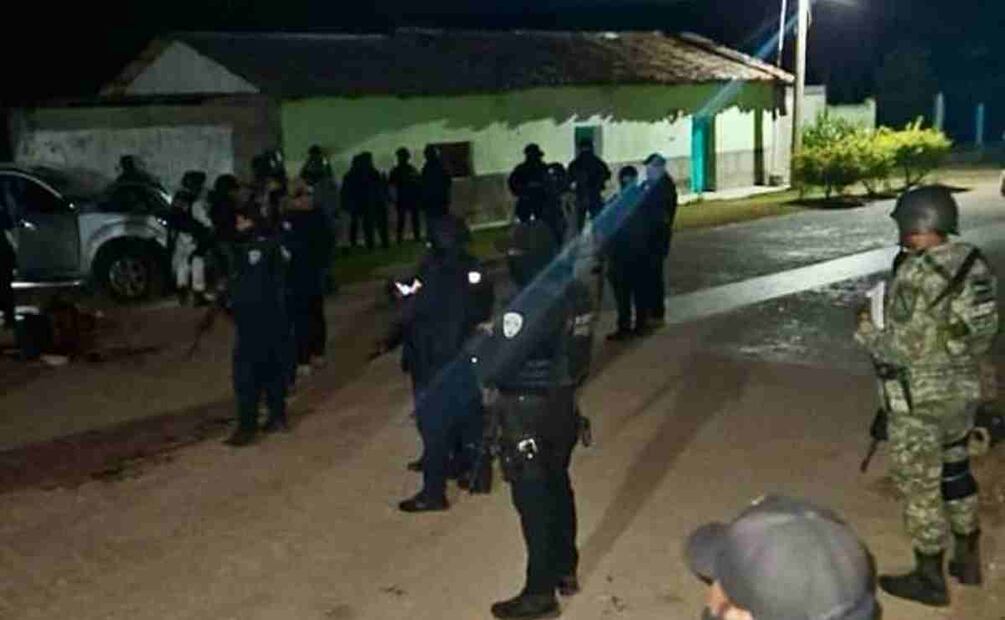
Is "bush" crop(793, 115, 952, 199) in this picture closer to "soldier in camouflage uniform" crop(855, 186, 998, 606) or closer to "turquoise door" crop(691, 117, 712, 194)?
"turquoise door" crop(691, 117, 712, 194)

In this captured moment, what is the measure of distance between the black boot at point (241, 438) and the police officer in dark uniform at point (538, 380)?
3.53 meters

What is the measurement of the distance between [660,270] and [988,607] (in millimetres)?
7008

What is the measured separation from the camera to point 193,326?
14.0 meters

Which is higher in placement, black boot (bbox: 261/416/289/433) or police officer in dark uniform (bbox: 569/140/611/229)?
police officer in dark uniform (bbox: 569/140/611/229)

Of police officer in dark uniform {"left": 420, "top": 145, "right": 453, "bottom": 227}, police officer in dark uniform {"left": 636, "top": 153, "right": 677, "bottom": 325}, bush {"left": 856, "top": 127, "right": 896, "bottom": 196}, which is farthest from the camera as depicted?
bush {"left": 856, "top": 127, "right": 896, "bottom": 196}

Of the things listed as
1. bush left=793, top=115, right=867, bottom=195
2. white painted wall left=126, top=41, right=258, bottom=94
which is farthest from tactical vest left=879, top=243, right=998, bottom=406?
bush left=793, top=115, right=867, bottom=195

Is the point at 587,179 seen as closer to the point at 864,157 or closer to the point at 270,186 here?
the point at 270,186

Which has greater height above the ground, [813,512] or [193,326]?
[813,512]

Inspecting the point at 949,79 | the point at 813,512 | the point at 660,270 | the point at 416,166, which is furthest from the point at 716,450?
the point at 949,79

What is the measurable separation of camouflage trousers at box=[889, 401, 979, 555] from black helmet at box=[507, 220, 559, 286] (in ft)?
5.16

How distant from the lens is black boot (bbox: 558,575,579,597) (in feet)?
20.3

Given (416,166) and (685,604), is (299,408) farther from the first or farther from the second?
(416,166)

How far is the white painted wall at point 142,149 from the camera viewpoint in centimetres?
1942

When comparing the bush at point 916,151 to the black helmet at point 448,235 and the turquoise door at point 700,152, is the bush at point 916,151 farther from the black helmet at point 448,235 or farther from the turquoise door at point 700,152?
the black helmet at point 448,235
